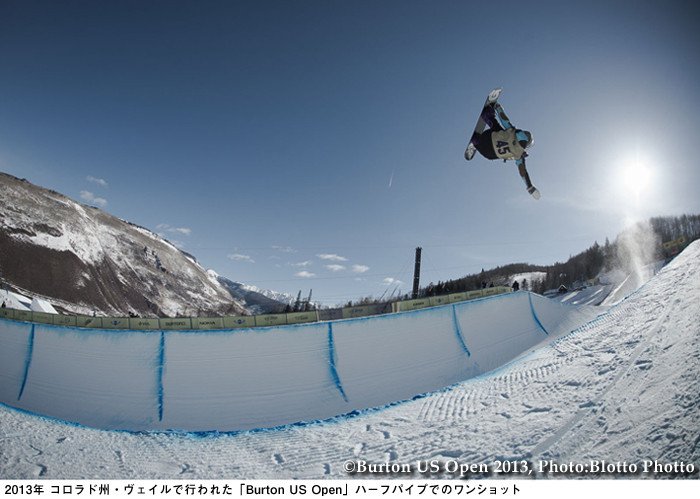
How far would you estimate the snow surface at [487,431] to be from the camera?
2539 mm

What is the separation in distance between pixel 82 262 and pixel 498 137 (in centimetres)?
7454

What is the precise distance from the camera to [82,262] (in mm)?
58000

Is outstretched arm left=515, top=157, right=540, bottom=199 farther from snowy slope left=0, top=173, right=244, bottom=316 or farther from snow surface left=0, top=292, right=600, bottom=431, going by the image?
snowy slope left=0, top=173, right=244, bottom=316

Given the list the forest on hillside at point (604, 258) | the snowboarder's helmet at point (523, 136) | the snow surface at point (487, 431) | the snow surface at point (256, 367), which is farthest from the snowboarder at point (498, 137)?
the forest on hillside at point (604, 258)

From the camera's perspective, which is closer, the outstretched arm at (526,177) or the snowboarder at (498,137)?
the snowboarder at (498,137)

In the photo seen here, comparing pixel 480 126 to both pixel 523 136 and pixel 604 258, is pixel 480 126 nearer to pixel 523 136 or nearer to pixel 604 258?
pixel 523 136

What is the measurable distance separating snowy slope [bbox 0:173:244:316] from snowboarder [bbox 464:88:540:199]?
58.9 meters

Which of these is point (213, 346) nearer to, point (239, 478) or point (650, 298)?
point (239, 478)

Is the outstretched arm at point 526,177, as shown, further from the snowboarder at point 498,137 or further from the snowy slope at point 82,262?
the snowy slope at point 82,262

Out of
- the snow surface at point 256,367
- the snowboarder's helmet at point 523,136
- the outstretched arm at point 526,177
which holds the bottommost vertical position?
the snow surface at point 256,367

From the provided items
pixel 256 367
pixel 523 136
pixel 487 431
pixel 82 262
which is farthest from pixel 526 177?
pixel 82 262

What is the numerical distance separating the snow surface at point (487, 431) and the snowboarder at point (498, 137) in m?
3.91

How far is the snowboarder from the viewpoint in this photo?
6.79 metres

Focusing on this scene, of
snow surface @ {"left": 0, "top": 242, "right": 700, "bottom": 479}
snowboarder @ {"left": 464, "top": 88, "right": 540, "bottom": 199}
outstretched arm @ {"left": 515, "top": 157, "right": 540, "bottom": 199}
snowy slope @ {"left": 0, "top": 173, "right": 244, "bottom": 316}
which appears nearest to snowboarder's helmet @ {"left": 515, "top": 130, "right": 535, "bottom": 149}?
snowboarder @ {"left": 464, "top": 88, "right": 540, "bottom": 199}
